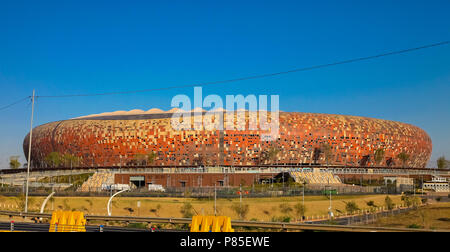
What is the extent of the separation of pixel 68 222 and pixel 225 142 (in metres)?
73.2

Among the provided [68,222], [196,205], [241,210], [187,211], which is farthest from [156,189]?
[68,222]

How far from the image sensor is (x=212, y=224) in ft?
63.0

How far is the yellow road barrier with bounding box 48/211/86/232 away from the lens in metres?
21.4


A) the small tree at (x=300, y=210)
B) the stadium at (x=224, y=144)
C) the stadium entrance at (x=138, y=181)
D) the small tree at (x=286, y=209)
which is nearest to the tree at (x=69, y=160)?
the stadium at (x=224, y=144)

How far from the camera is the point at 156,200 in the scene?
50844 millimetres

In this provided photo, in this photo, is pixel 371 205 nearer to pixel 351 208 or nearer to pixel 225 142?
pixel 351 208

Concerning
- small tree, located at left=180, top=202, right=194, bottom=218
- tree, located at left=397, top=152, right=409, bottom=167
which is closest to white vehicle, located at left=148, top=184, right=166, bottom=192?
small tree, located at left=180, top=202, right=194, bottom=218

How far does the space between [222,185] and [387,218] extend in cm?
3909

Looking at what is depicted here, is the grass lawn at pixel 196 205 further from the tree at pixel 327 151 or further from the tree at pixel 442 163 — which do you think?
the tree at pixel 442 163

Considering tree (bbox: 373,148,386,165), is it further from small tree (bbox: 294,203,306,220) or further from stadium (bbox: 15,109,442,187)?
small tree (bbox: 294,203,306,220)

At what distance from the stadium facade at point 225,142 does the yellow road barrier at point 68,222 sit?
71234 millimetres

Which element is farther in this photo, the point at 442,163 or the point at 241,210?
the point at 442,163

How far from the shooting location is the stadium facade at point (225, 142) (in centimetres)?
9469
